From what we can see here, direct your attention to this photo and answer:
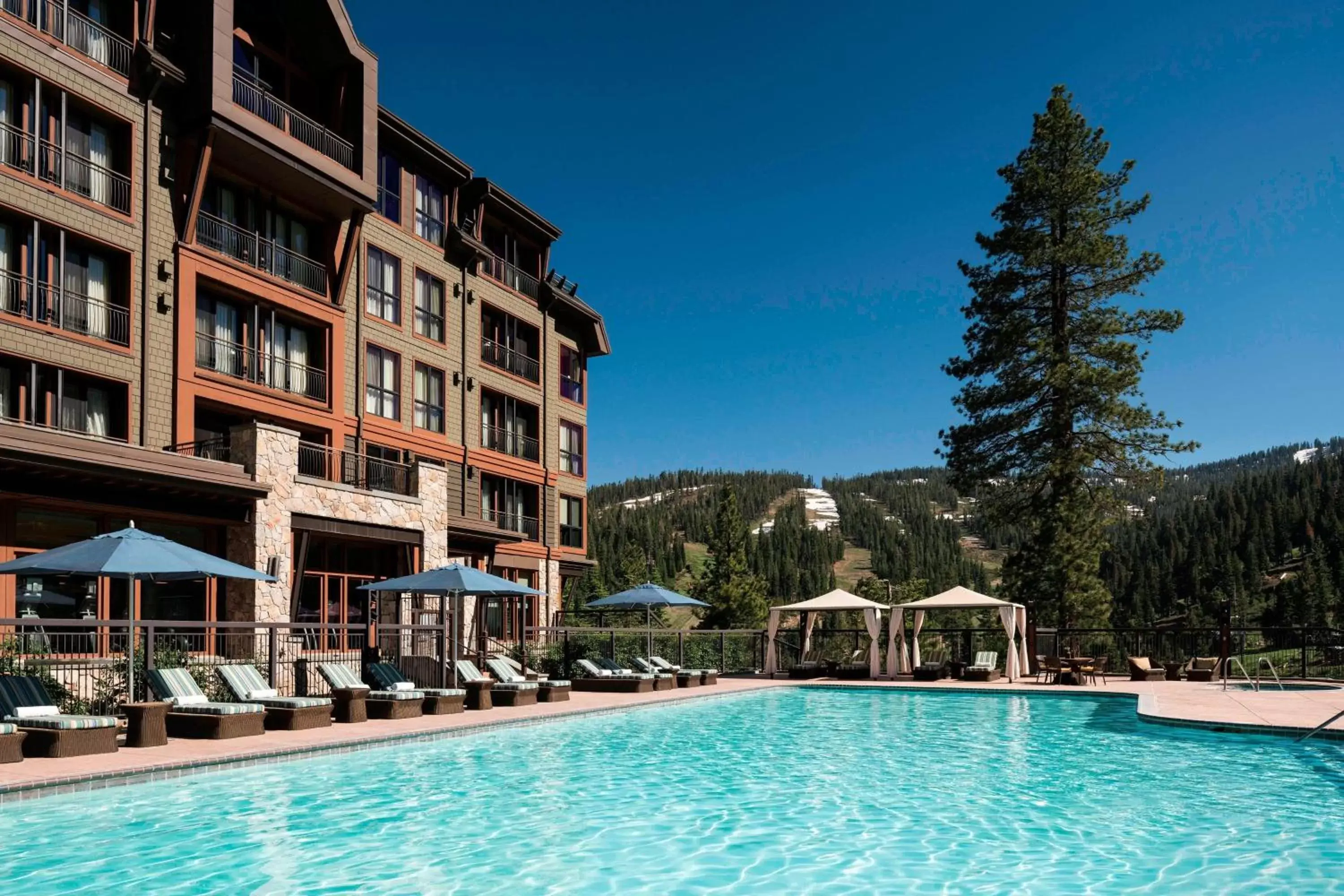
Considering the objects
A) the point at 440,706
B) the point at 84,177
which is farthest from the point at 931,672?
the point at 84,177

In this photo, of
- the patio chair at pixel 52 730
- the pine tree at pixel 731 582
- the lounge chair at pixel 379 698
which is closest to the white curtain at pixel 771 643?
the lounge chair at pixel 379 698

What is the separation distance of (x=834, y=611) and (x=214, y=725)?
17254 millimetres

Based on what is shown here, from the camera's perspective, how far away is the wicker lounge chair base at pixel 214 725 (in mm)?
12945

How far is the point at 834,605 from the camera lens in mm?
26812

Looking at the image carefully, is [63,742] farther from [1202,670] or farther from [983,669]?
[1202,670]

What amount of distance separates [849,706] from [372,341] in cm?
1448

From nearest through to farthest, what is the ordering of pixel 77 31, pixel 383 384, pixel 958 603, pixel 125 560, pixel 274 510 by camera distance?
1. pixel 125 560
2. pixel 77 31
3. pixel 274 510
4. pixel 958 603
5. pixel 383 384

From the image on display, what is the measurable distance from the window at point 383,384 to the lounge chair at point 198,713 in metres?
13.1

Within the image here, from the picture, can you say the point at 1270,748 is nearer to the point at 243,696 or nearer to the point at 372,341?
the point at 243,696

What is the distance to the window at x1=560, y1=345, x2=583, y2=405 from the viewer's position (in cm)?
3694

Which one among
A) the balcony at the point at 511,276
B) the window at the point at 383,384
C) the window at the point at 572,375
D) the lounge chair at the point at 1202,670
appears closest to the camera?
the lounge chair at the point at 1202,670

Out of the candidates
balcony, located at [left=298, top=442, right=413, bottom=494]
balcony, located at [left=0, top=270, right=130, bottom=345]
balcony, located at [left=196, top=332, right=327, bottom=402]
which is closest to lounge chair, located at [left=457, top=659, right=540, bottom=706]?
balcony, located at [left=298, top=442, right=413, bottom=494]

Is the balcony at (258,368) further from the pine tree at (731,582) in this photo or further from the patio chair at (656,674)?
the pine tree at (731,582)

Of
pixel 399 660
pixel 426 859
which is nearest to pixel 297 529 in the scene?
pixel 399 660
